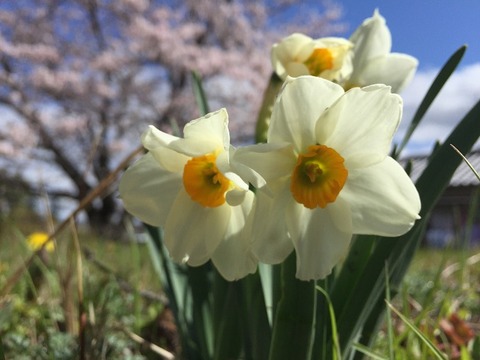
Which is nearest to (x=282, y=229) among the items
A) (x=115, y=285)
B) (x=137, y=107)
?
(x=115, y=285)

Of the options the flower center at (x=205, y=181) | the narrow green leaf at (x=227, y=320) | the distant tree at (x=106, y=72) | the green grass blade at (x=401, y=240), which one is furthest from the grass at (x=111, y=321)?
the distant tree at (x=106, y=72)

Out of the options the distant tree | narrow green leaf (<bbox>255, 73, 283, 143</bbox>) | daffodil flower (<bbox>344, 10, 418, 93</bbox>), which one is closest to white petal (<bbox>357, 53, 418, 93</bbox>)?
daffodil flower (<bbox>344, 10, 418, 93</bbox>)

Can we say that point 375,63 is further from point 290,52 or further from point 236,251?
point 236,251

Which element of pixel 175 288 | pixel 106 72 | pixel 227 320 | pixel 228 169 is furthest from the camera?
pixel 106 72

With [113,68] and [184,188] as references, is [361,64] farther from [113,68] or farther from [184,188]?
[113,68]

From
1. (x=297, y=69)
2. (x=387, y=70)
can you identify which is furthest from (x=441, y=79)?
(x=297, y=69)

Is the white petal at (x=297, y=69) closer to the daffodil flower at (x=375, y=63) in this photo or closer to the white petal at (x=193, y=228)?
the daffodil flower at (x=375, y=63)

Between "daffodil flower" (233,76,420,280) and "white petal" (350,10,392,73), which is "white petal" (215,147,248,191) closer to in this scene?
"daffodil flower" (233,76,420,280)
